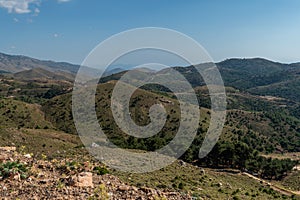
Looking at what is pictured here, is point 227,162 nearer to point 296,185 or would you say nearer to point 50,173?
point 296,185

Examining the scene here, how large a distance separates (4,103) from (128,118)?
1725 inches

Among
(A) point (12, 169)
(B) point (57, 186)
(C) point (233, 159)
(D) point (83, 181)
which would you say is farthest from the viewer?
(C) point (233, 159)

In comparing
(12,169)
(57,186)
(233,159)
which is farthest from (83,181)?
(233,159)

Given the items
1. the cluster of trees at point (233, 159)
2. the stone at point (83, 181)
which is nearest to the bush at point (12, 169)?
the stone at point (83, 181)

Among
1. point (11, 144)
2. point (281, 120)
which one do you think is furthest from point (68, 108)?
point (281, 120)

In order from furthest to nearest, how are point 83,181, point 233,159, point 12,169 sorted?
point 233,159 → point 12,169 → point 83,181

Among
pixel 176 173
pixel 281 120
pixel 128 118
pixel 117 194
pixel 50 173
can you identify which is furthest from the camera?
pixel 281 120

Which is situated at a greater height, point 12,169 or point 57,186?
point 57,186

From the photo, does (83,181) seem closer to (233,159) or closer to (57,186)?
(57,186)

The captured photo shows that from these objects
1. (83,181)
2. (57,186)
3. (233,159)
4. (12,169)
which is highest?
(83,181)

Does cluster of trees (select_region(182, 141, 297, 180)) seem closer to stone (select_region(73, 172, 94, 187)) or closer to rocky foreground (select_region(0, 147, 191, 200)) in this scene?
rocky foreground (select_region(0, 147, 191, 200))

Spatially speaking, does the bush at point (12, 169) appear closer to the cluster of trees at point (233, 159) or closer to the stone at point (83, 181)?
the stone at point (83, 181)

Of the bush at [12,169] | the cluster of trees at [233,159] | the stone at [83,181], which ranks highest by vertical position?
the stone at [83,181]

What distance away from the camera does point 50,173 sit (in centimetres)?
1673
